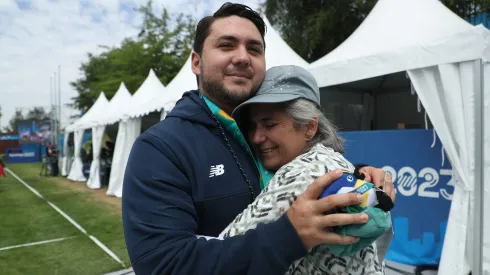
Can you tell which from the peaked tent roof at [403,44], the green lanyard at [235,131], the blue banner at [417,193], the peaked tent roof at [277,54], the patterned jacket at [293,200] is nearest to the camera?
the patterned jacket at [293,200]

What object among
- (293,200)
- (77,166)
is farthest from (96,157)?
(293,200)

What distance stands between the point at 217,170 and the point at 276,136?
0.29m

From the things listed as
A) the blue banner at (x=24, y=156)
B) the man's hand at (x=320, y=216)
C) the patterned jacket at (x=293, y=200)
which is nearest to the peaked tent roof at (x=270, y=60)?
the patterned jacket at (x=293, y=200)

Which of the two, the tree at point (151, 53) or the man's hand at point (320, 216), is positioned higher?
the tree at point (151, 53)

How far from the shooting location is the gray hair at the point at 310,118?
4.23 ft

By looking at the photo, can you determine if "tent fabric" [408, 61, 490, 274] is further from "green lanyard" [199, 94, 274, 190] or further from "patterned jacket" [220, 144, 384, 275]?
"green lanyard" [199, 94, 274, 190]

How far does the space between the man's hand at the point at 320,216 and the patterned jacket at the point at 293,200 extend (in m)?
0.08

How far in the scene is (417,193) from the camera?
14.5ft

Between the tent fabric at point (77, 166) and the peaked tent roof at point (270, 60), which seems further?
the tent fabric at point (77, 166)

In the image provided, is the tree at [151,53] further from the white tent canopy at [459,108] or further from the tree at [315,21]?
the white tent canopy at [459,108]

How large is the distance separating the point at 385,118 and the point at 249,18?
26.0ft

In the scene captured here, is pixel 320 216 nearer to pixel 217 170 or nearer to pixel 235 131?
pixel 217 170

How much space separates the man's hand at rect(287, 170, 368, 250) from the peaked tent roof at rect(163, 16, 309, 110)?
5965mm

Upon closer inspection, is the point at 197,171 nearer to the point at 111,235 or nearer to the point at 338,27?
the point at 111,235
